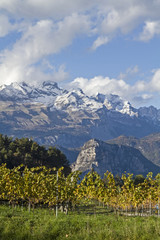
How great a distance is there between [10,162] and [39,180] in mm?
59345

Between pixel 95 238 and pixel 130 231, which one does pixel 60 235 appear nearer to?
pixel 95 238

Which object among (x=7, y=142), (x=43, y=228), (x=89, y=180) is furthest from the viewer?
(x=7, y=142)

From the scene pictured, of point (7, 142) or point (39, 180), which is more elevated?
point (7, 142)

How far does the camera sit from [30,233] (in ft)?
64.3

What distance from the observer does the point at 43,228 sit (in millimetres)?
20844

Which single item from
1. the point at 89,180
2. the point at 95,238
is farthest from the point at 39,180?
the point at 95,238

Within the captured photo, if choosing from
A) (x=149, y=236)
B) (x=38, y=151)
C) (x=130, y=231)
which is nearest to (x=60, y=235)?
(x=130, y=231)

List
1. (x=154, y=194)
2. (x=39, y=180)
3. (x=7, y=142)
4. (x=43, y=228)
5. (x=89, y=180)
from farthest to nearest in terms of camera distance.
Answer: (x=7, y=142) → (x=154, y=194) → (x=39, y=180) → (x=89, y=180) → (x=43, y=228)

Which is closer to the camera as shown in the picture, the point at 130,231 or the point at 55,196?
the point at 130,231

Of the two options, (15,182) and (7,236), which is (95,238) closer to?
(7,236)

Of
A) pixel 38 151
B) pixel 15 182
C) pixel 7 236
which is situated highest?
pixel 38 151

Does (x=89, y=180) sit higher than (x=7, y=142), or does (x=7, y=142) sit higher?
(x=7, y=142)

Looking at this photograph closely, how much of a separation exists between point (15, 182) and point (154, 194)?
1928 cm

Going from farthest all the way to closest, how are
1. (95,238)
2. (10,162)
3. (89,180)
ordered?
(10,162) → (89,180) → (95,238)
